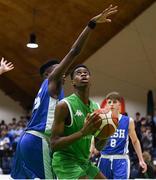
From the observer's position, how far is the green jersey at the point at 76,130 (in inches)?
155

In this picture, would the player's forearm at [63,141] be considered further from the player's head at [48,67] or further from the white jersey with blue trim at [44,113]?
the player's head at [48,67]

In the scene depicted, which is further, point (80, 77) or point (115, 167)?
point (115, 167)

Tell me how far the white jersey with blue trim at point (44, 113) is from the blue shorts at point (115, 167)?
2.41 meters

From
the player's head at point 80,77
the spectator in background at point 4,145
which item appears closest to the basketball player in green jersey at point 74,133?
the player's head at point 80,77

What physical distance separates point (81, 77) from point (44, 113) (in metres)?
0.57

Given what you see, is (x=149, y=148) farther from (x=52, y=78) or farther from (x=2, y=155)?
(x=52, y=78)

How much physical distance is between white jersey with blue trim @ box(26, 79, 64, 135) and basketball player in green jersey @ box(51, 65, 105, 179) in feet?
1.09

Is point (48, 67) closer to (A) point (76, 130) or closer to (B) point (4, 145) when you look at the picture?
(A) point (76, 130)

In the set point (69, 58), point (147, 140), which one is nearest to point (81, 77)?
point (69, 58)

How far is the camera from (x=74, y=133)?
3777 mm

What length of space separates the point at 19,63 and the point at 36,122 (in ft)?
48.8

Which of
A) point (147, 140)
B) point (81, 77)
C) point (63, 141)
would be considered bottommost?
point (63, 141)

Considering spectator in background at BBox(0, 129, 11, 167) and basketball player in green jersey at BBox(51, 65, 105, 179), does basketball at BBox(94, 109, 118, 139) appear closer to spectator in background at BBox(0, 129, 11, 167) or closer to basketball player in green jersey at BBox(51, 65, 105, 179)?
basketball player in green jersey at BBox(51, 65, 105, 179)

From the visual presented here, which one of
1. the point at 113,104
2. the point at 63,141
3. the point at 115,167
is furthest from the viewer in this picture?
the point at 115,167
